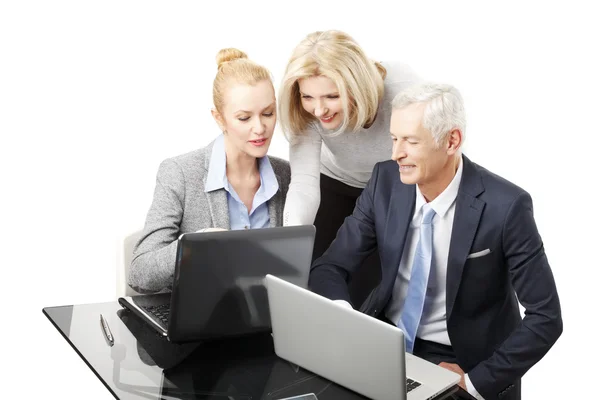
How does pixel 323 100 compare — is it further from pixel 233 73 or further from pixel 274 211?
pixel 274 211

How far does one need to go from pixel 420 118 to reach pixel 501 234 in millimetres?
443

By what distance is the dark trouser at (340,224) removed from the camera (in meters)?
3.40

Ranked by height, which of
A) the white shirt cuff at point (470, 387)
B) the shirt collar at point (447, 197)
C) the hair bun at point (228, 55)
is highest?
the hair bun at point (228, 55)

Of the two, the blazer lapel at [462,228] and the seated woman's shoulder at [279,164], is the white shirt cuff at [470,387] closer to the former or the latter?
the blazer lapel at [462,228]

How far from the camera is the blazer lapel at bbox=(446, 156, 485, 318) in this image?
8.05 ft

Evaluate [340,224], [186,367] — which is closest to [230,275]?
[186,367]

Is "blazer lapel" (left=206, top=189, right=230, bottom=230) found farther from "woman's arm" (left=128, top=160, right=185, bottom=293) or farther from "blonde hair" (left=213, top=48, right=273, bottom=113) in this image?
"blonde hair" (left=213, top=48, right=273, bottom=113)

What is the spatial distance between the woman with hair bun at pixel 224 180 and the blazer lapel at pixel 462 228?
0.69m

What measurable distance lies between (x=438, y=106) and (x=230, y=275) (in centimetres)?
84

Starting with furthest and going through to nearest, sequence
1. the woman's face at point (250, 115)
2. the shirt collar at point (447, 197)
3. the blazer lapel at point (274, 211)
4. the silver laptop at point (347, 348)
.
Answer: the blazer lapel at point (274, 211) < the woman's face at point (250, 115) < the shirt collar at point (447, 197) < the silver laptop at point (347, 348)

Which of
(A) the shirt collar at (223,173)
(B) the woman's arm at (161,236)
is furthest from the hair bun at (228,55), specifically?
(B) the woman's arm at (161,236)

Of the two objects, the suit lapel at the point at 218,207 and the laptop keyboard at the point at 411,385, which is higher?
the suit lapel at the point at 218,207

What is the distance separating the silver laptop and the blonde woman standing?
66 cm

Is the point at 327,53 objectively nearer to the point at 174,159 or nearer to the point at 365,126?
the point at 365,126
